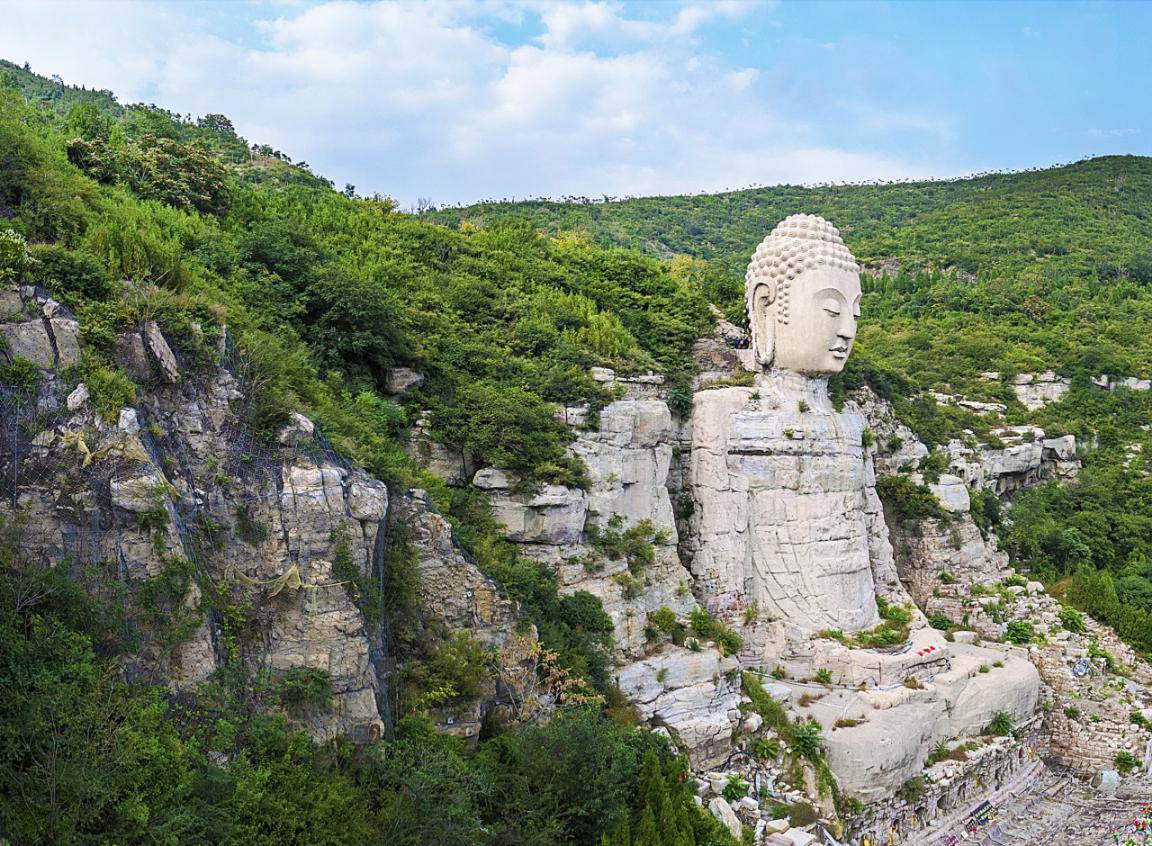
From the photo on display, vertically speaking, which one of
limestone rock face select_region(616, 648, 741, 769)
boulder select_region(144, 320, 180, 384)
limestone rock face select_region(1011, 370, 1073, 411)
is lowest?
limestone rock face select_region(616, 648, 741, 769)

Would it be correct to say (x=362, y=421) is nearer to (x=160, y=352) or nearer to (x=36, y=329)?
(x=160, y=352)

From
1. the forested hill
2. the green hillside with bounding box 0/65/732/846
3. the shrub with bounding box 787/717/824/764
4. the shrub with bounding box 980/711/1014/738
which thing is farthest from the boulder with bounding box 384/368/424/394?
the forested hill

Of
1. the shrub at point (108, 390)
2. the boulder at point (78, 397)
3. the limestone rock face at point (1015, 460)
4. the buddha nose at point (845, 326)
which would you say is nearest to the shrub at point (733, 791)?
the buddha nose at point (845, 326)

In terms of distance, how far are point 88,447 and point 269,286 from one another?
6647mm

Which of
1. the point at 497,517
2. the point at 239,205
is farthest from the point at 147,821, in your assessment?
the point at 239,205

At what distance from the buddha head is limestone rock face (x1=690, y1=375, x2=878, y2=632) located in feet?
2.54

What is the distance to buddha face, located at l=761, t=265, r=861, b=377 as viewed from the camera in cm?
1777

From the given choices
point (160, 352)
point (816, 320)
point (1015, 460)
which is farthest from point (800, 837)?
point (1015, 460)

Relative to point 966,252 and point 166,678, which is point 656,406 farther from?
point 966,252

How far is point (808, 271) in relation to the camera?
1770 cm

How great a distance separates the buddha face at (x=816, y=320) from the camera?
58.3 feet

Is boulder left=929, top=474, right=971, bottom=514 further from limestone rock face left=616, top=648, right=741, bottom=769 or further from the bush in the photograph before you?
the bush

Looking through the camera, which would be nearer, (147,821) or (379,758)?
(147,821)

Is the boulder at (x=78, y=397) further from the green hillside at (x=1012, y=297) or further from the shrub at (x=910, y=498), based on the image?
the shrub at (x=910, y=498)
